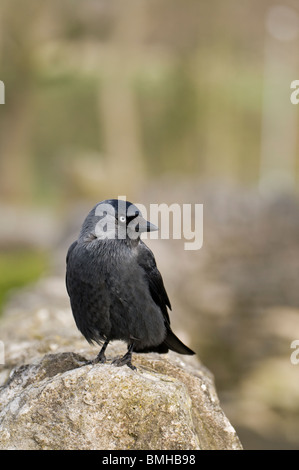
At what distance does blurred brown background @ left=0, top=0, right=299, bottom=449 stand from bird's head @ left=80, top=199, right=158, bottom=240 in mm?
1859

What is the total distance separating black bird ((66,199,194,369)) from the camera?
9.53 feet

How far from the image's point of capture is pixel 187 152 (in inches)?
930

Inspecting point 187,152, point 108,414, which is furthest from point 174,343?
point 187,152

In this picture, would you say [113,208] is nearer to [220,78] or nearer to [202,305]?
[202,305]

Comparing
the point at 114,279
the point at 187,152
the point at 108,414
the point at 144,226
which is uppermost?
the point at 187,152

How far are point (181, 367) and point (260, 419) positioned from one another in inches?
133

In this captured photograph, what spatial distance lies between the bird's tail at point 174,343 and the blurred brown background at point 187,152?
136 cm

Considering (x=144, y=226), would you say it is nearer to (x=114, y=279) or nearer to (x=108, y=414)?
(x=114, y=279)

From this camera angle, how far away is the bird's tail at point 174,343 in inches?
128

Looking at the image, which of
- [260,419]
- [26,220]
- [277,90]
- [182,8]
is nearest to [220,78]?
[182,8]

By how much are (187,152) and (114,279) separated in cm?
2097

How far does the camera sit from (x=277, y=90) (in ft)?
84.9

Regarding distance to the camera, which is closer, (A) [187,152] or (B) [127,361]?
(B) [127,361]

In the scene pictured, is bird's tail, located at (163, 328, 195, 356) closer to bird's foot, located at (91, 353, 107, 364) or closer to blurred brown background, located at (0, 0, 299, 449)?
bird's foot, located at (91, 353, 107, 364)
